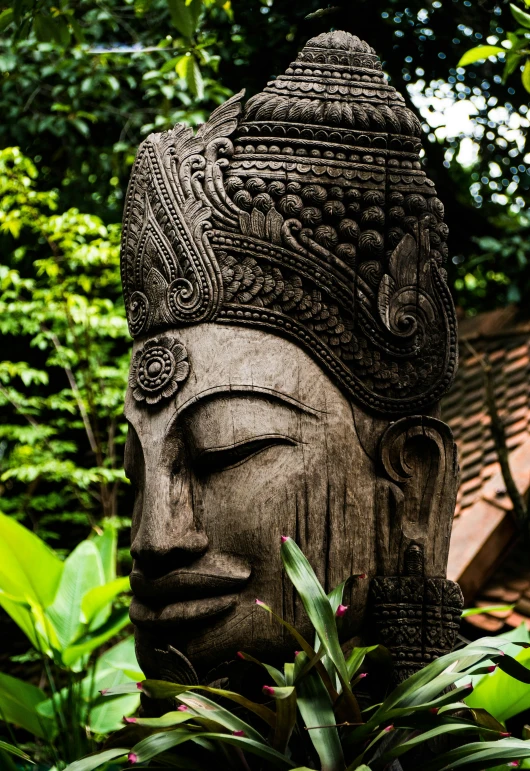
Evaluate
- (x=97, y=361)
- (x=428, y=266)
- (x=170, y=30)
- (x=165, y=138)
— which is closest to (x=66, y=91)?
(x=170, y=30)

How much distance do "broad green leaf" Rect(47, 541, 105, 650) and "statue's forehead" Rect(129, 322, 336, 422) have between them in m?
2.90

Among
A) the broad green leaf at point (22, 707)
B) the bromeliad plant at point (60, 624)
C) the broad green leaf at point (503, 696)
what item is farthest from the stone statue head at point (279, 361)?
the broad green leaf at point (22, 707)

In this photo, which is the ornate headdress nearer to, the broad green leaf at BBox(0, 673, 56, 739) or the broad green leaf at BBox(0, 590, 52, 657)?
the broad green leaf at BBox(0, 590, 52, 657)

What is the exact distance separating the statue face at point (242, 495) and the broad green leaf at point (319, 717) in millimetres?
192

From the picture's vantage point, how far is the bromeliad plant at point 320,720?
2.10m

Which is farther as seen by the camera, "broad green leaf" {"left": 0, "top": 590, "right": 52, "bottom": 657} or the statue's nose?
"broad green leaf" {"left": 0, "top": 590, "right": 52, "bottom": 657}

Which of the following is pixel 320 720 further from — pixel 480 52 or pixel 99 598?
pixel 99 598

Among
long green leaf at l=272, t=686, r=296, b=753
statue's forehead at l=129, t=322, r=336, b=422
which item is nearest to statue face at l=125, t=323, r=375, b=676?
statue's forehead at l=129, t=322, r=336, b=422

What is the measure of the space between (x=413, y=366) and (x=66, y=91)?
4.87 metres

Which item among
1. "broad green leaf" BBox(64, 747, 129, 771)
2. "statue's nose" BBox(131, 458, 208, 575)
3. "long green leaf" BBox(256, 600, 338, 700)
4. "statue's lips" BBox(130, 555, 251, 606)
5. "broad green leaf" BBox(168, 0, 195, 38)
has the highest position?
"broad green leaf" BBox(168, 0, 195, 38)

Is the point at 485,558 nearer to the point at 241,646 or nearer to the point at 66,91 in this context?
the point at 241,646

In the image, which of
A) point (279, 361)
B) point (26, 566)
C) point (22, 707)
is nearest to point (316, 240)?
point (279, 361)

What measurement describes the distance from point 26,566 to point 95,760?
2874mm

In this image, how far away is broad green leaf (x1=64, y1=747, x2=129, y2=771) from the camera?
2.12 metres
